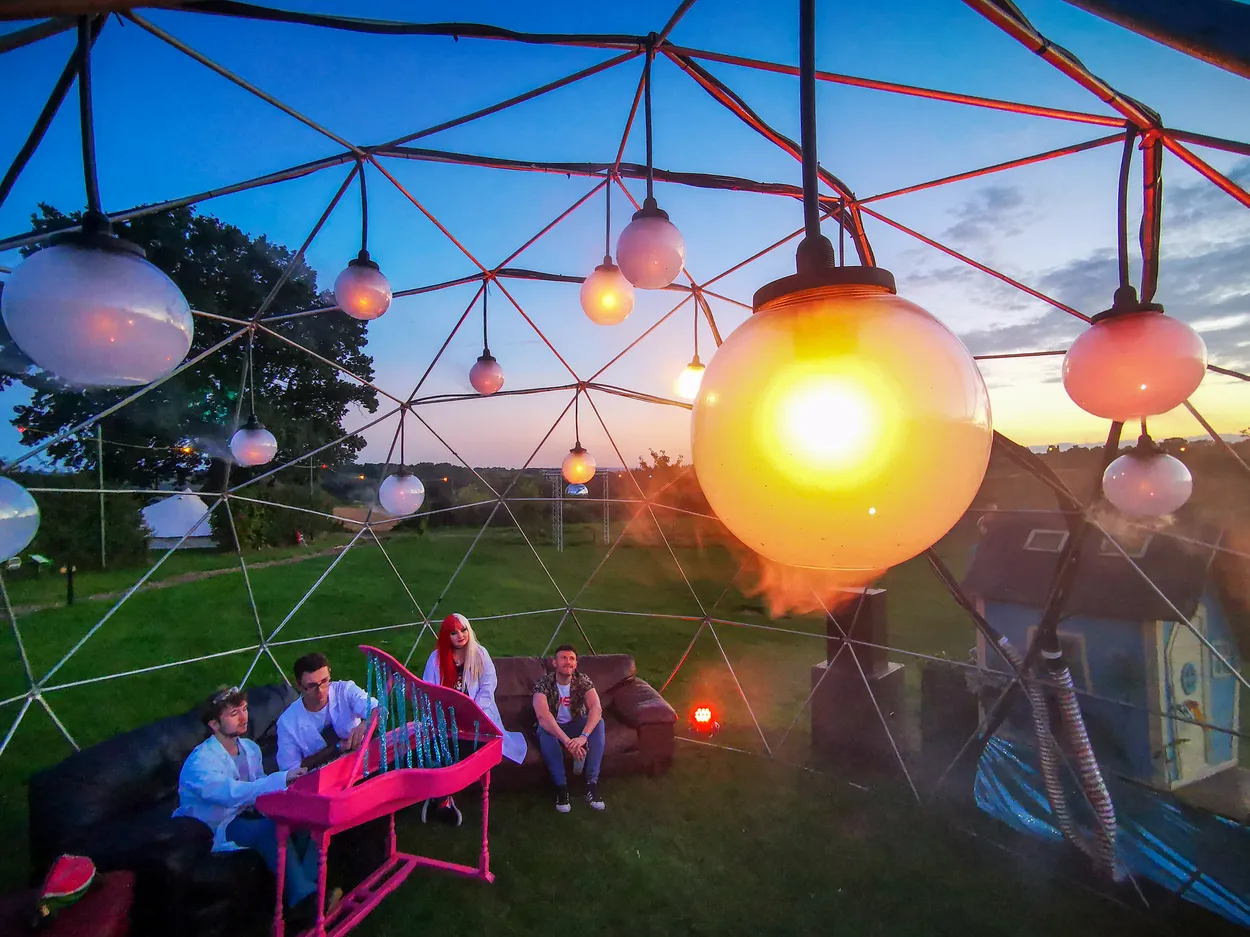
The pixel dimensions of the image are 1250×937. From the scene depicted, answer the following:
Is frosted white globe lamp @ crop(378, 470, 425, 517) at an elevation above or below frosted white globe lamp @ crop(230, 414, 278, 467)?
below

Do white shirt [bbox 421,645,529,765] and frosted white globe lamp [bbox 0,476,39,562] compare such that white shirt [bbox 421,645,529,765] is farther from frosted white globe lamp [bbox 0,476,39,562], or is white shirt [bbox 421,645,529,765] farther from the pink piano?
frosted white globe lamp [bbox 0,476,39,562]

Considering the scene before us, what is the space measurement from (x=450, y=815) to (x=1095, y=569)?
23.7ft

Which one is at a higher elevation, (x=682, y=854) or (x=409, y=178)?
(x=409, y=178)

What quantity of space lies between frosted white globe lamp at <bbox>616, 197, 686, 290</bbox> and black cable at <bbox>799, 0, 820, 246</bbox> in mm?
1680

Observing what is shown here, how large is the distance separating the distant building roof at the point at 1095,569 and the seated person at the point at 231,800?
267 inches

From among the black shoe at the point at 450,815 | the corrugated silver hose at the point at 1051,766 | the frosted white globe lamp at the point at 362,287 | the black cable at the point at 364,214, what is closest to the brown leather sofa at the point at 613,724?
the black shoe at the point at 450,815

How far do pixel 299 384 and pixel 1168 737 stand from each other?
23921 mm

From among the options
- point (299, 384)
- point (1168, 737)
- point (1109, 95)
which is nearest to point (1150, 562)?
point (1168, 737)

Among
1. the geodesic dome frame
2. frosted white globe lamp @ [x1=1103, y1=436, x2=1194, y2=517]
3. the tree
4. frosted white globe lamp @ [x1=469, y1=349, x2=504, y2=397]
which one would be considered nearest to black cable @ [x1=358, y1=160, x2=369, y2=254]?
the geodesic dome frame

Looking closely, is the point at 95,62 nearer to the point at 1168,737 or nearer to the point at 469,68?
the point at 469,68

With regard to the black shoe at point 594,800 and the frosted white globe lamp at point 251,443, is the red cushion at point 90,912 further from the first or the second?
the black shoe at point 594,800

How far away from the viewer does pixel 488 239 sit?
6352 millimetres

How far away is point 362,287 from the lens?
3.68m

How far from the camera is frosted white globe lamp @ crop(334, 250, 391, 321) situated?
3.68 metres
